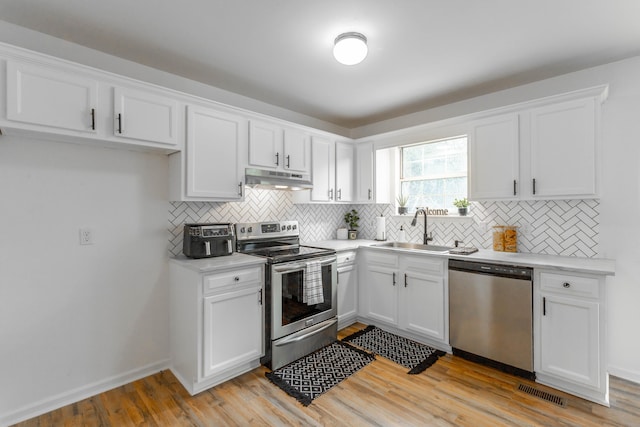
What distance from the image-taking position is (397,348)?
3.03 meters

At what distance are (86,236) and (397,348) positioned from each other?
2.84 meters

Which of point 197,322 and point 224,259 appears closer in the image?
point 197,322

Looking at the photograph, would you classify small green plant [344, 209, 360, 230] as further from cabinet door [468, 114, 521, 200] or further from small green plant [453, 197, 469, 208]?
cabinet door [468, 114, 521, 200]

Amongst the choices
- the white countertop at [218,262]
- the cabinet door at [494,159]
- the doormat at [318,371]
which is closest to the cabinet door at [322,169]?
the white countertop at [218,262]

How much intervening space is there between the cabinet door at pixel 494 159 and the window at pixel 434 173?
39 cm

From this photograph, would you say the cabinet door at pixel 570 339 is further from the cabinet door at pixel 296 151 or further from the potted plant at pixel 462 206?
the cabinet door at pixel 296 151

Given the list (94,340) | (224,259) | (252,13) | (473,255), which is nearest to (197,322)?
(224,259)

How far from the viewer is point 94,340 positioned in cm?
237

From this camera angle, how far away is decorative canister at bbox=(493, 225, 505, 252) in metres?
3.01

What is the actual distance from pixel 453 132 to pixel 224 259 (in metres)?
2.60

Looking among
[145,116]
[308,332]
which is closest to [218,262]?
[308,332]

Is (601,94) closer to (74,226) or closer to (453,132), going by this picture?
(453,132)

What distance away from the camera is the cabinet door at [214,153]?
8.39 ft

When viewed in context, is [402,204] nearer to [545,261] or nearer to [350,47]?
[545,261]
